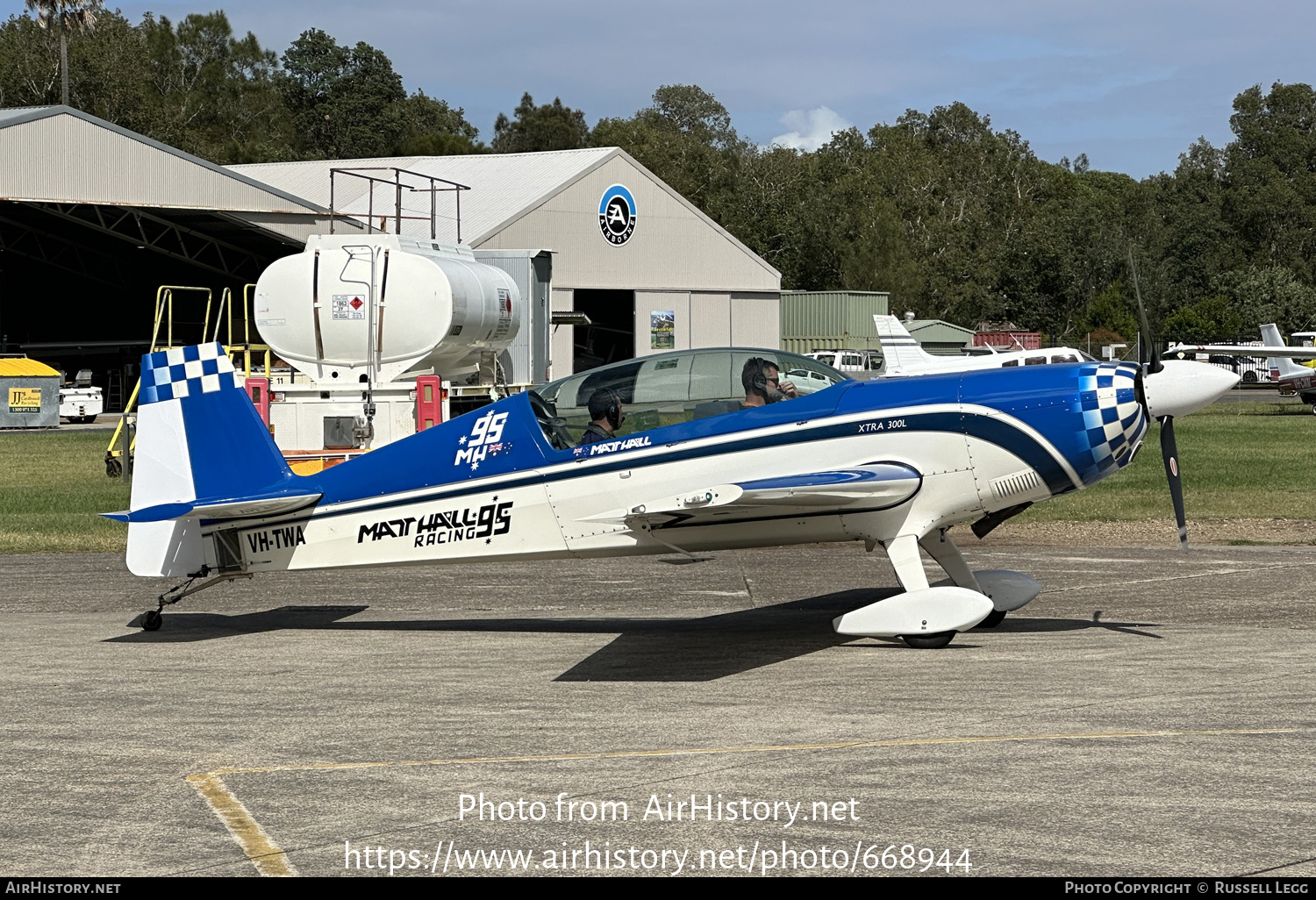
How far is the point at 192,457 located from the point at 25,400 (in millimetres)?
31776

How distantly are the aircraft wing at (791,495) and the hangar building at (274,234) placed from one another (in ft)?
87.5

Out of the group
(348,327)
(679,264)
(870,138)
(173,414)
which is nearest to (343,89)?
(870,138)

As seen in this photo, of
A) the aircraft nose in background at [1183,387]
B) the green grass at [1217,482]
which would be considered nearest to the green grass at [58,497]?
the aircraft nose in background at [1183,387]

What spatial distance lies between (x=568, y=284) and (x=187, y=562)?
3475cm

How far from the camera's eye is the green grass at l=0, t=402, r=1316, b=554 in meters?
16.8

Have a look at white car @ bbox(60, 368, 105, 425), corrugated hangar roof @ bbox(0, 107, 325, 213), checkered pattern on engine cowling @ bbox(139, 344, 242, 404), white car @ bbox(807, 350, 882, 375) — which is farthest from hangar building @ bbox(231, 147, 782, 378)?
checkered pattern on engine cowling @ bbox(139, 344, 242, 404)

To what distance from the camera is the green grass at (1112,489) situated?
1684cm

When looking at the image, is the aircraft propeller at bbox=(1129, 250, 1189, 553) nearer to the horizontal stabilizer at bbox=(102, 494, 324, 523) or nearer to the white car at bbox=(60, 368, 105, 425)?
the horizontal stabilizer at bbox=(102, 494, 324, 523)

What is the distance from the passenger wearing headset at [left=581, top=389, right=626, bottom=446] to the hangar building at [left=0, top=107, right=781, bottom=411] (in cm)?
2562

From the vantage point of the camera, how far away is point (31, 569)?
542 inches

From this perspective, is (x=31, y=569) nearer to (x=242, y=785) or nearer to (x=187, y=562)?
(x=187, y=562)

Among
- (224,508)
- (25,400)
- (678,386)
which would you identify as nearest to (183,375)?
(224,508)

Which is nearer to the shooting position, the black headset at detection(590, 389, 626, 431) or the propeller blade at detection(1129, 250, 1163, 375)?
the propeller blade at detection(1129, 250, 1163, 375)

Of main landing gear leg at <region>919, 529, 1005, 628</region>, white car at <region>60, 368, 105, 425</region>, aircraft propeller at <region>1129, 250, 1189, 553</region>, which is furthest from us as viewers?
white car at <region>60, 368, 105, 425</region>
